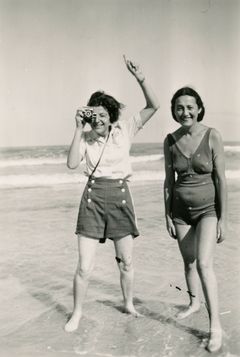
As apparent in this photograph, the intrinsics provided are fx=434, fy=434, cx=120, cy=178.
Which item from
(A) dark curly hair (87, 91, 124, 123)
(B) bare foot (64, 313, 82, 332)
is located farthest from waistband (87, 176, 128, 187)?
(B) bare foot (64, 313, 82, 332)

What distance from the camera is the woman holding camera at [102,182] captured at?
313 centimetres

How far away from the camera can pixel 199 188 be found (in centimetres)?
300

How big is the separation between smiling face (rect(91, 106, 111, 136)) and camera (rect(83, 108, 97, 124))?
0.02m

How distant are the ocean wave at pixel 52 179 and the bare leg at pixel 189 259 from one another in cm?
1002

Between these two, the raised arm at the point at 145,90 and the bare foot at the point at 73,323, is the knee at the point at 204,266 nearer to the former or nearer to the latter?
the bare foot at the point at 73,323

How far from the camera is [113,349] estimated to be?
2.83 m

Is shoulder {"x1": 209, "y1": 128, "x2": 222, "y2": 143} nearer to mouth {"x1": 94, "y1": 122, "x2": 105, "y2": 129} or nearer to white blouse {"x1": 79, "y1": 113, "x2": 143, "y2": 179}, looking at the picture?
white blouse {"x1": 79, "y1": 113, "x2": 143, "y2": 179}

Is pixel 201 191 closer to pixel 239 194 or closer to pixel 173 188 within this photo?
pixel 173 188

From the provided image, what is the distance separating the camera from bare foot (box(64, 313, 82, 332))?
3.12 meters

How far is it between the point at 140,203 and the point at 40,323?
562cm

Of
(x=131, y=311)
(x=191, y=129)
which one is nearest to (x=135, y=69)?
(x=191, y=129)

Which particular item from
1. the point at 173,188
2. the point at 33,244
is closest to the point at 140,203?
the point at 33,244

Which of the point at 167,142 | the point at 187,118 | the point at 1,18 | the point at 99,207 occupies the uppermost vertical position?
the point at 1,18

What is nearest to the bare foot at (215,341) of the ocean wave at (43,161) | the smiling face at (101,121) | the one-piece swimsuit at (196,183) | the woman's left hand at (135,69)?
the one-piece swimsuit at (196,183)
